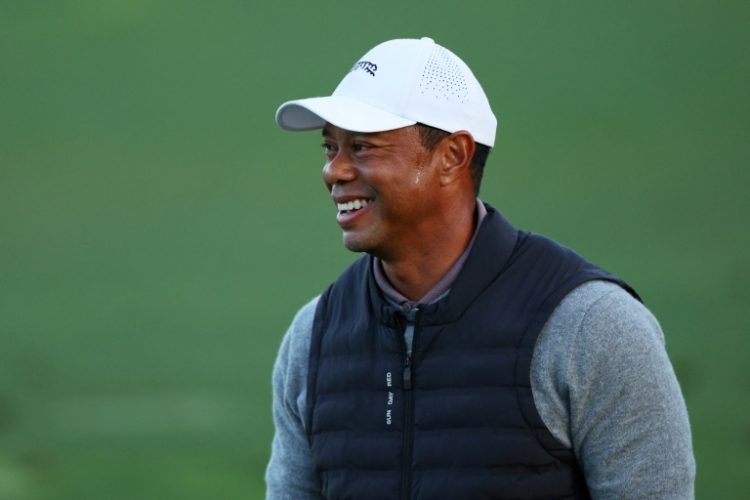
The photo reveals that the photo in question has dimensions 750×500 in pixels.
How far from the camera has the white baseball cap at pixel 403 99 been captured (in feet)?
6.56

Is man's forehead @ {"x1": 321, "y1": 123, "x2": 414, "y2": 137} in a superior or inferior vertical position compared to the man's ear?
superior

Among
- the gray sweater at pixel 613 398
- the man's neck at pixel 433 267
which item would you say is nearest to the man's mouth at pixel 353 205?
the man's neck at pixel 433 267

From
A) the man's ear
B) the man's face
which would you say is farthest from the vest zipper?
the man's ear

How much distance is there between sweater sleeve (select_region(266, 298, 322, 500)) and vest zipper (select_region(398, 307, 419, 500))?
8.2 inches

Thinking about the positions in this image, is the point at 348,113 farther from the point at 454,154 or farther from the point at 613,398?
the point at 613,398

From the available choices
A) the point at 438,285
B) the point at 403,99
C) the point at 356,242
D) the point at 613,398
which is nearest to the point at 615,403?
the point at 613,398

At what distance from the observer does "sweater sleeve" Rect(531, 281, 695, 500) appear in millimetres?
1867

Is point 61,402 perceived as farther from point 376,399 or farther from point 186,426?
point 376,399

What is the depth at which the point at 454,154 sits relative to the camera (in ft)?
6.73

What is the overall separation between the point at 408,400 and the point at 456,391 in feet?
0.24

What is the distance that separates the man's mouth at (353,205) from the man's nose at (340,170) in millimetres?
34

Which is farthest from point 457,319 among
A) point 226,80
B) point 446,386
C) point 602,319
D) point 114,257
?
point 226,80

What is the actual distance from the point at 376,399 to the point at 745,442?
11.7ft

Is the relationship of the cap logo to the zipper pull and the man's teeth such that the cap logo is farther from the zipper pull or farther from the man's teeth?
the zipper pull
